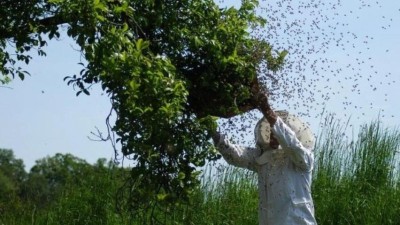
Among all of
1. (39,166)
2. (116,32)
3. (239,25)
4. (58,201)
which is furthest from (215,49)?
(39,166)

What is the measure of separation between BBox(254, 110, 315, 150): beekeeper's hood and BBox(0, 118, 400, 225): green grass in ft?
6.64

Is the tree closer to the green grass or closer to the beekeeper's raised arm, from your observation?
the beekeeper's raised arm

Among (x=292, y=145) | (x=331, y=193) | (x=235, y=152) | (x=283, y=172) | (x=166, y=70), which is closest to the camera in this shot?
(x=166, y=70)

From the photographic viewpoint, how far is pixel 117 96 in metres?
4.90

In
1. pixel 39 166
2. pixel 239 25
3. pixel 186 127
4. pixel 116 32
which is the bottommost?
pixel 186 127

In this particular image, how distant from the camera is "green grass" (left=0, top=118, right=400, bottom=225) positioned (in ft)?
26.3

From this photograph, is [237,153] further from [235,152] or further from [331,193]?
[331,193]

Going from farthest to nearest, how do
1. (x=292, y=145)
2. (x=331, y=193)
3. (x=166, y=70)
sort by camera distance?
1. (x=331, y=193)
2. (x=292, y=145)
3. (x=166, y=70)

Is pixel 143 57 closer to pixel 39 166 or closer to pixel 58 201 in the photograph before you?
pixel 58 201

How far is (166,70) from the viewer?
486cm

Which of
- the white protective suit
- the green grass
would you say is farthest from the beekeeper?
the green grass

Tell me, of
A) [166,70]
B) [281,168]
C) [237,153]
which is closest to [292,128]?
[281,168]

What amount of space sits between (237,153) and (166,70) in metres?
1.30

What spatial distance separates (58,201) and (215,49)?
469 centimetres
